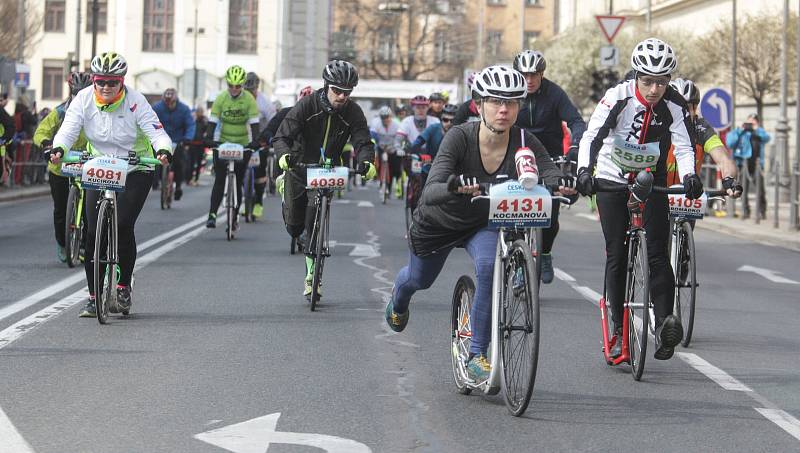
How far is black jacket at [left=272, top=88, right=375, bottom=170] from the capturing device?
474 inches

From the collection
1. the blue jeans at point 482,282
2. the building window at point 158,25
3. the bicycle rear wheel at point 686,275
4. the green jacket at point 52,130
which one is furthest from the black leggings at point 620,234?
the building window at point 158,25

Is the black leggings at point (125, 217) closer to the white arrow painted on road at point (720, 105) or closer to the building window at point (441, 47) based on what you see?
the white arrow painted on road at point (720, 105)

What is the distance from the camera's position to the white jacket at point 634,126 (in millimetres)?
8633

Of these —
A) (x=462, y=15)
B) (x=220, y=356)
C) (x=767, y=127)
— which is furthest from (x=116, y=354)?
(x=462, y=15)

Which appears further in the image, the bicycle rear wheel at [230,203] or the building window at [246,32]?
the building window at [246,32]

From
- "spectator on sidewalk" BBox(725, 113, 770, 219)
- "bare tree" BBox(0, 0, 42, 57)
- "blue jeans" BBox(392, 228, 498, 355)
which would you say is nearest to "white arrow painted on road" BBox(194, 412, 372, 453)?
"blue jeans" BBox(392, 228, 498, 355)

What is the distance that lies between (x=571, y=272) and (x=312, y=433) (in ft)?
30.1

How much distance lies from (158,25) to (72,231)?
3003 inches

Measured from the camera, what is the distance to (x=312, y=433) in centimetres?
674

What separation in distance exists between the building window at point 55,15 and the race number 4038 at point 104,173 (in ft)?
267

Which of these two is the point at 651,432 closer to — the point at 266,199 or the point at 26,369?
the point at 26,369

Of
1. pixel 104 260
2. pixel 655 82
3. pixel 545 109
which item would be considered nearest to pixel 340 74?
pixel 545 109

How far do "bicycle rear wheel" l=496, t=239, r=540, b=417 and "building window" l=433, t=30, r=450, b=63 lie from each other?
8464 centimetres

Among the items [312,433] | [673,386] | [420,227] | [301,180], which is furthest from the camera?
[301,180]
